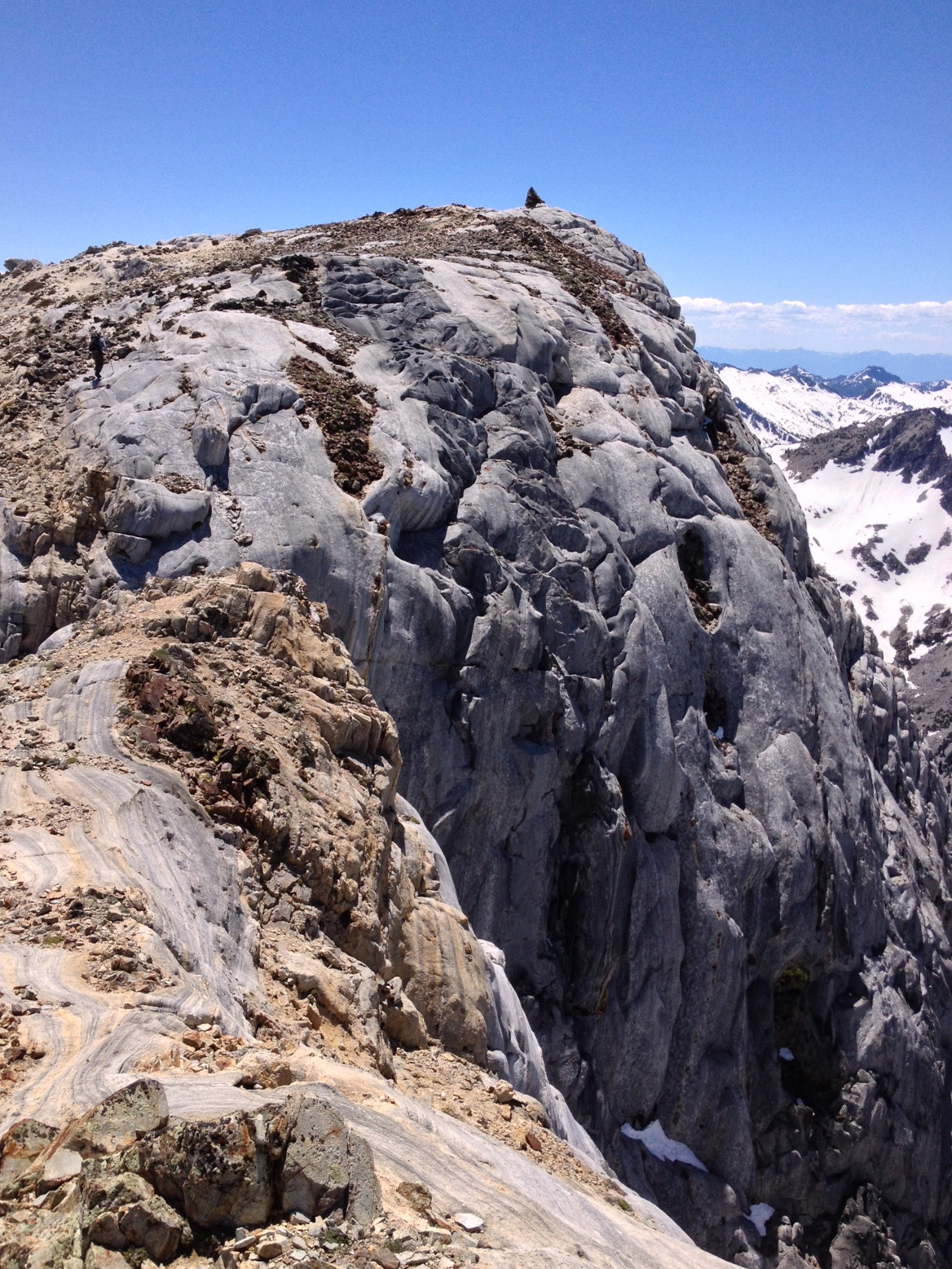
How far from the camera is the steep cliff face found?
1050 inches

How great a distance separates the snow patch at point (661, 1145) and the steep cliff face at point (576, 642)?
0.27 meters

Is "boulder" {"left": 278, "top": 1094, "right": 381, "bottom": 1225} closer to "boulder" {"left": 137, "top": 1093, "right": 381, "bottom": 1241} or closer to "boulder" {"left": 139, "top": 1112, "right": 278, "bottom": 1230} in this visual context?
"boulder" {"left": 137, "top": 1093, "right": 381, "bottom": 1241}

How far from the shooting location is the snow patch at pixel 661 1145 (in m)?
31.5

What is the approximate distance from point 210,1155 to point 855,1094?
35.8 meters

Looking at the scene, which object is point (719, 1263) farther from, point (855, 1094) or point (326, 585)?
point (855, 1094)

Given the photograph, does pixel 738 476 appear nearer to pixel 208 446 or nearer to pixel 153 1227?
pixel 208 446

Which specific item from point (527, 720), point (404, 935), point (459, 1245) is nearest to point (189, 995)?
point (459, 1245)

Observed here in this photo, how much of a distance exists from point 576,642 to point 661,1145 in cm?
1684

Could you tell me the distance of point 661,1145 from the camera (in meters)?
31.9

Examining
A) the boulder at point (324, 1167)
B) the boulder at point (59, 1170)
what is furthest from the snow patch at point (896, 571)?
the boulder at point (59, 1170)

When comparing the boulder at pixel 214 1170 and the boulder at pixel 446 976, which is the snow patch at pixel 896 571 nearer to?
the boulder at pixel 446 976

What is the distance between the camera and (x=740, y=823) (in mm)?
34969

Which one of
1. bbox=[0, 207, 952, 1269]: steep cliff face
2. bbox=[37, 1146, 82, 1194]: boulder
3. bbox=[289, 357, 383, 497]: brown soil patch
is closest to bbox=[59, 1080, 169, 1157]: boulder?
bbox=[37, 1146, 82, 1194]: boulder

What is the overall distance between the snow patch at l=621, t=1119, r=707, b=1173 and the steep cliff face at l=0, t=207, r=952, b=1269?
0.27m
